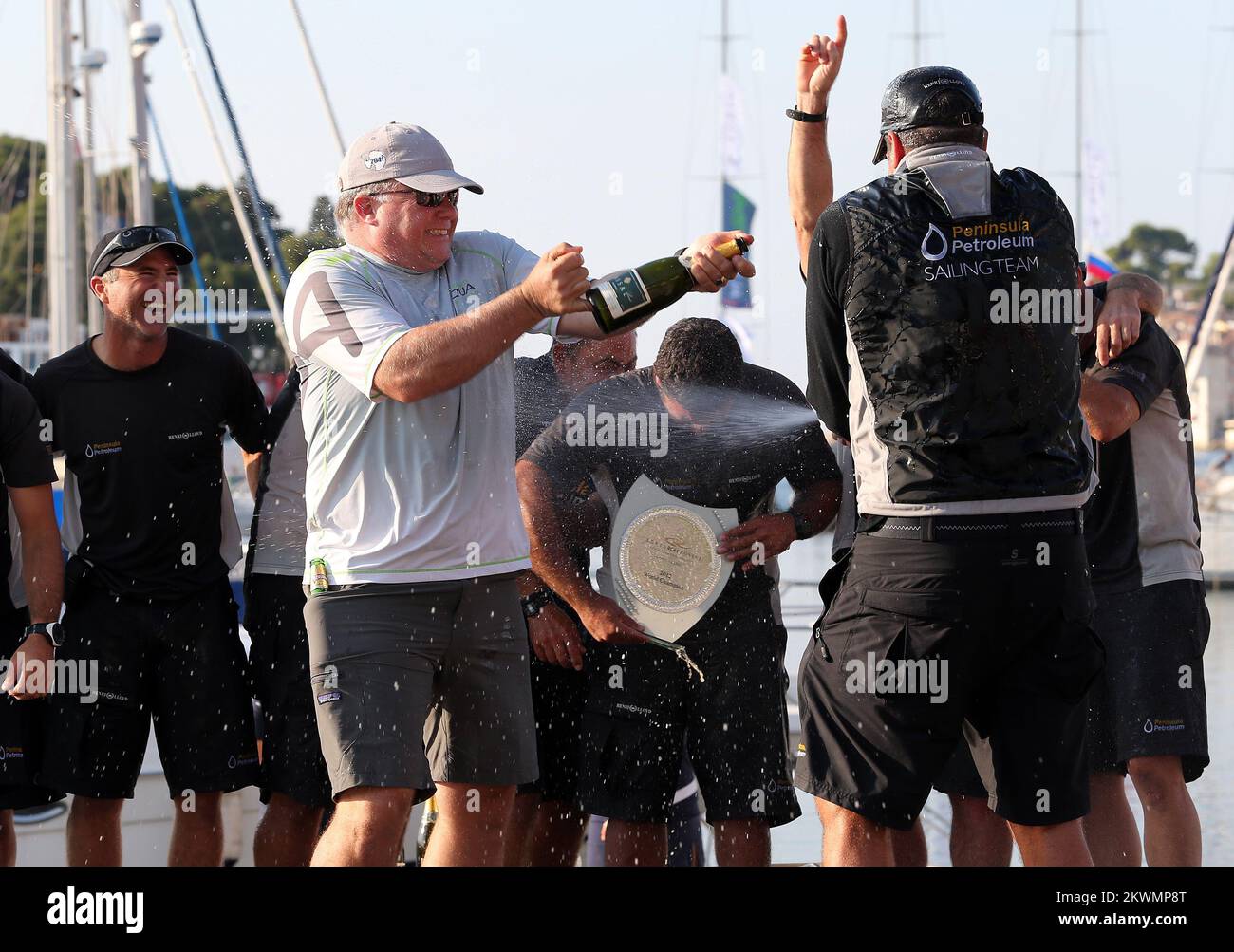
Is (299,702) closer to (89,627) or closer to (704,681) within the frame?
(89,627)

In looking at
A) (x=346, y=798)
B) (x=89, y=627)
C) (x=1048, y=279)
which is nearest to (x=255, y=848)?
(x=89, y=627)

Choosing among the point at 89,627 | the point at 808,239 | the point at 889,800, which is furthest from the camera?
the point at 89,627

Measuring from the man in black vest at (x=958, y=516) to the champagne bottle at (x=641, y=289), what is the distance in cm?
26

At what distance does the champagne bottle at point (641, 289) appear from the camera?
283 cm

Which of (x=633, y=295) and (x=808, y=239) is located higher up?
(x=808, y=239)

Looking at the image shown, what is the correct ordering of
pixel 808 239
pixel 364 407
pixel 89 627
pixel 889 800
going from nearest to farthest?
pixel 889 800, pixel 364 407, pixel 808 239, pixel 89 627

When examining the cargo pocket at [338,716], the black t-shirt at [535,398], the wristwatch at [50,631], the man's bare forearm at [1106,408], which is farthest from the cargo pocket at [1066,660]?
the wristwatch at [50,631]

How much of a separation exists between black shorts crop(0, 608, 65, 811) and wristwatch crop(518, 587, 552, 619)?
1316 millimetres

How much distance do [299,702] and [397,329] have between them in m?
1.51

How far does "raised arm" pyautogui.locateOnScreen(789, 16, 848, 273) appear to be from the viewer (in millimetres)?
3207

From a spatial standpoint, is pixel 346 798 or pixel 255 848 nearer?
pixel 346 798

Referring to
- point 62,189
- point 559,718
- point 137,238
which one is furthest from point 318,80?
point 62,189

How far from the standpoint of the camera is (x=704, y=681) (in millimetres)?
3969
